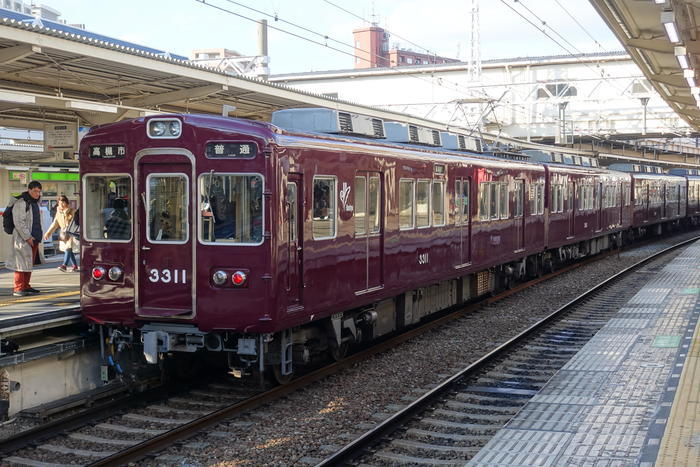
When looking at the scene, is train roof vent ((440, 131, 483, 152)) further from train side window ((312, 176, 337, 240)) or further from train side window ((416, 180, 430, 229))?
train side window ((312, 176, 337, 240))

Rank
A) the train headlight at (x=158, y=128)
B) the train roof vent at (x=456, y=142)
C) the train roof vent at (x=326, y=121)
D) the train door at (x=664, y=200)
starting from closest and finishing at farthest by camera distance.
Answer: the train headlight at (x=158, y=128), the train roof vent at (x=326, y=121), the train roof vent at (x=456, y=142), the train door at (x=664, y=200)

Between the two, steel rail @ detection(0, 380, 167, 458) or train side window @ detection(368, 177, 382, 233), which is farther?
train side window @ detection(368, 177, 382, 233)

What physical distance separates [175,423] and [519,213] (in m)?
11.2

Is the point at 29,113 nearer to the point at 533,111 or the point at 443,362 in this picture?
the point at 443,362

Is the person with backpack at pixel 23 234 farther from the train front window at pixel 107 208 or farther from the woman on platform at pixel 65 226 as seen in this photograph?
the woman on platform at pixel 65 226

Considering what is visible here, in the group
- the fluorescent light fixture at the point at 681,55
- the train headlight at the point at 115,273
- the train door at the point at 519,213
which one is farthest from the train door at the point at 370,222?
the train door at the point at 519,213

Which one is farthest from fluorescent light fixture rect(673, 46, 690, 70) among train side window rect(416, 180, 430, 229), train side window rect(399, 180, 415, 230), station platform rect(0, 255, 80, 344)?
station platform rect(0, 255, 80, 344)

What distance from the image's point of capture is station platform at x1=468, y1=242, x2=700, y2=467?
6.39 meters

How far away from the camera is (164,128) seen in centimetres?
844

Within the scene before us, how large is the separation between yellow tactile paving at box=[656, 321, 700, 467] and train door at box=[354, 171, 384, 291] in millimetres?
3932

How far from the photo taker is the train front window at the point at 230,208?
8.11 m

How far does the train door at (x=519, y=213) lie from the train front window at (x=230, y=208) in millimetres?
9951

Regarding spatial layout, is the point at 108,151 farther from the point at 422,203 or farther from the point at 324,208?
the point at 422,203

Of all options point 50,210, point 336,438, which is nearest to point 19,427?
point 336,438
